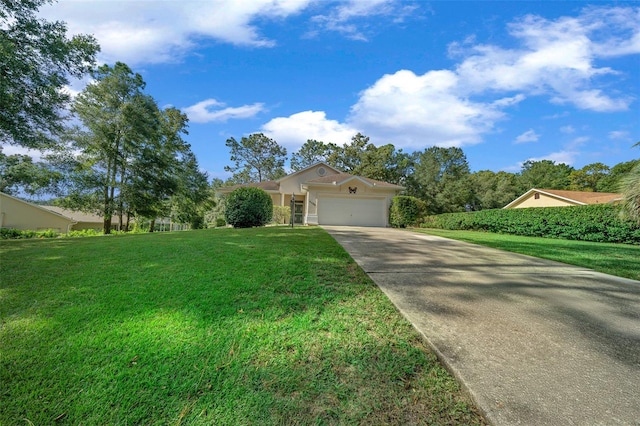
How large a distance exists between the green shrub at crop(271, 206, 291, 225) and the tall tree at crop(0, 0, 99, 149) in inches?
431

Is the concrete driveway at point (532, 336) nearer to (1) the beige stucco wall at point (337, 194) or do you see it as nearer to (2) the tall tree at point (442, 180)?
(1) the beige stucco wall at point (337, 194)

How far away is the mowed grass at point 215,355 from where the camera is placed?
1588mm

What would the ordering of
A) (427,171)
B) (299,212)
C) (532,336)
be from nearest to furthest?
(532,336), (299,212), (427,171)

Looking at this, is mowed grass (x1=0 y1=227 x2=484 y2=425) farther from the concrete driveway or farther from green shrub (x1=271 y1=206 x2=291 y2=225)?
green shrub (x1=271 y1=206 x2=291 y2=225)

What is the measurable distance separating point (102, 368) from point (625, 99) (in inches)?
818

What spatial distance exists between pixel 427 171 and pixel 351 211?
2285 centimetres

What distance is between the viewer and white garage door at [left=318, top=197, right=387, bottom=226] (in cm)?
1773

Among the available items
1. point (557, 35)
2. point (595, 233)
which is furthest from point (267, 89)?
point (595, 233)

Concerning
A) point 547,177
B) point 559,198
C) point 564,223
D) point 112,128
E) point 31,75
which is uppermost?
point 547,177

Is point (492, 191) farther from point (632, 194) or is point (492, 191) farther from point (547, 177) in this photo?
point (632, 194)

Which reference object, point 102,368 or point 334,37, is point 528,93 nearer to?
point 334,37

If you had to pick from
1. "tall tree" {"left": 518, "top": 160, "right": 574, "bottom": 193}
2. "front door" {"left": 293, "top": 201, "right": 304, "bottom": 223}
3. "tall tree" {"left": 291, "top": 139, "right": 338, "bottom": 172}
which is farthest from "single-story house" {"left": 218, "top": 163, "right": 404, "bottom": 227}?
"tall tree" {"left": 518, "top": 160, "right": 574, "bottom": 193}

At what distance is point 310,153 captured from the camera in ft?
132

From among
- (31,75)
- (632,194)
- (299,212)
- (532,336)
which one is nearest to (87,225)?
(299,212)
